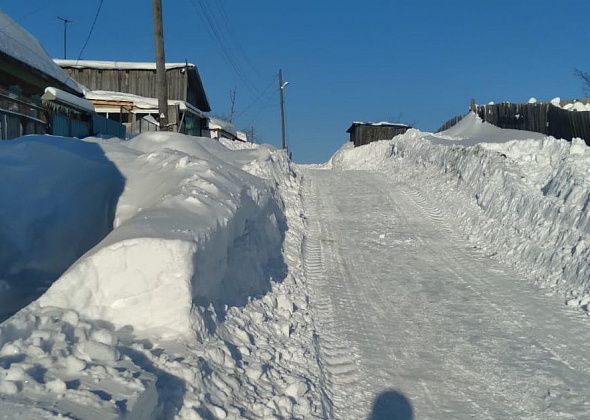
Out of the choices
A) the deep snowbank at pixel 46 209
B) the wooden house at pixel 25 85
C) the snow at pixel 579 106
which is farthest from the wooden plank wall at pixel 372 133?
the deep snowbank at pixel 46 209

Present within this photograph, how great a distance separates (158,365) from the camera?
403 centimetres

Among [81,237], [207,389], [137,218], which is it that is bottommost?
[207,389]

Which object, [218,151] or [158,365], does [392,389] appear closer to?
[158,365]

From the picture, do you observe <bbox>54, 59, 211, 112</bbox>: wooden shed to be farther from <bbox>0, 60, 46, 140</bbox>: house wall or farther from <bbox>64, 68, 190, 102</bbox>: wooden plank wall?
<bbox>0, 60, 46, 140</bbox>: house wall

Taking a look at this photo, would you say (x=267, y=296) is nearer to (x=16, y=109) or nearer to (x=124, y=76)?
(x=16, y=109)

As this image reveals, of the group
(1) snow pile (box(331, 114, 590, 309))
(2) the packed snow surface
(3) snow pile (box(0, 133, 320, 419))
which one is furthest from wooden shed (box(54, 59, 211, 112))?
(3) snow pile (box(0, 133, 320, 419))

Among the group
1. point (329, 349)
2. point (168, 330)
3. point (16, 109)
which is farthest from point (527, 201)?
point (16, 109)

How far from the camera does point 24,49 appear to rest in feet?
58.1

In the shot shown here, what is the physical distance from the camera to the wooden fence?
16.5 m

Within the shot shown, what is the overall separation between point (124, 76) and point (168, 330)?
33215 millimetres

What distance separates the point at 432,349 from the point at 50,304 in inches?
162

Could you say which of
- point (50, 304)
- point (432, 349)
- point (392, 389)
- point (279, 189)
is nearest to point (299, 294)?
point (432, 349)

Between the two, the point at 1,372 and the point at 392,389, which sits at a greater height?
the point at 1,372

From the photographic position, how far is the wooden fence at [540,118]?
1654cm
